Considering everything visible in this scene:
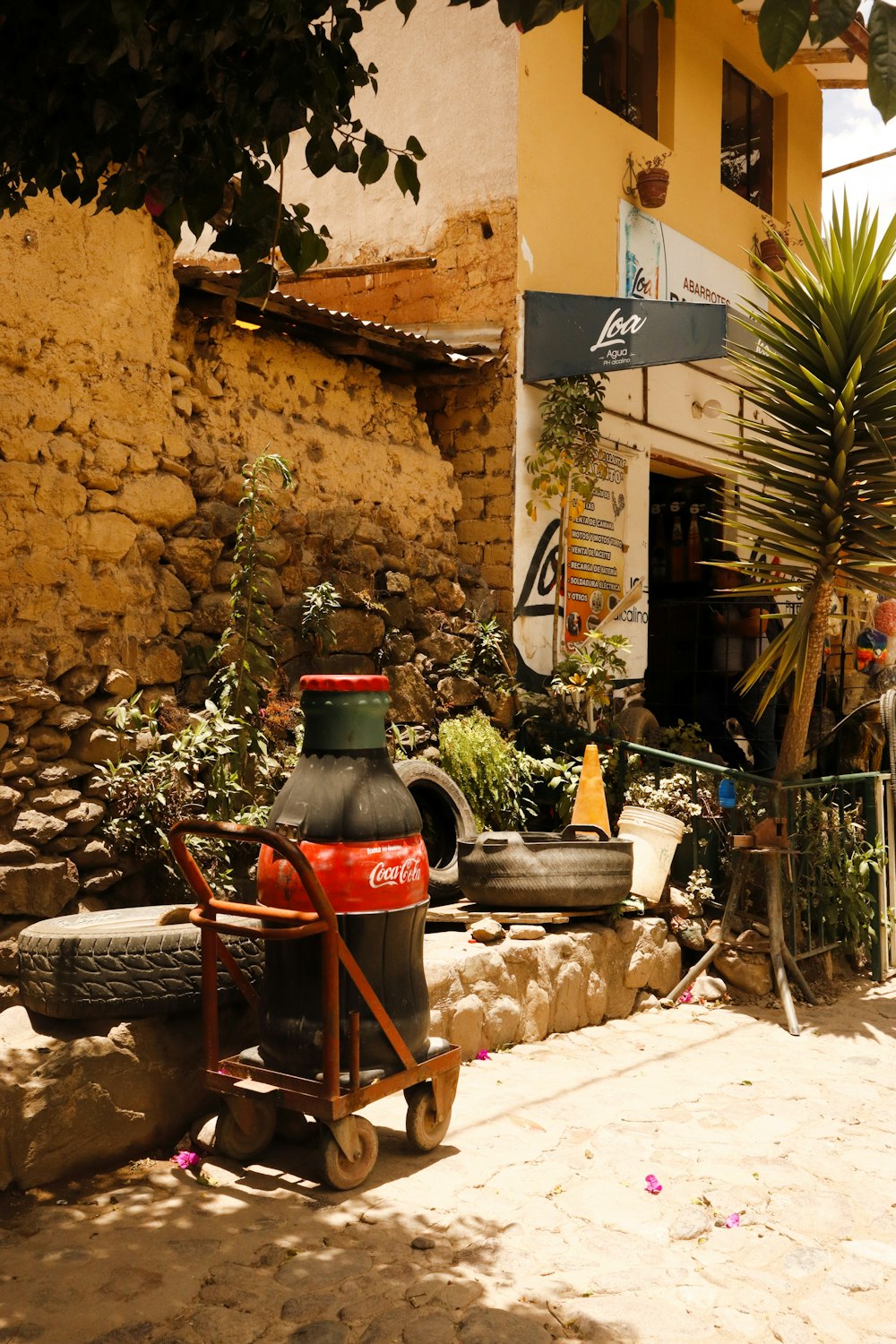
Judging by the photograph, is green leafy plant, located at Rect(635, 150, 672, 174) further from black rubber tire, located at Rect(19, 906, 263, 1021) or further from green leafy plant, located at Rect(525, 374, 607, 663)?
black rubber tire, located at Rect(19, 906, 263, 1021)

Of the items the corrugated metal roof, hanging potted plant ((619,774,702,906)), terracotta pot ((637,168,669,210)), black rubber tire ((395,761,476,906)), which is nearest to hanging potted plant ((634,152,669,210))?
terracotta pot ((637,168,669,210))

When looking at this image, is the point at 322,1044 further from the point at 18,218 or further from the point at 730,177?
the point at 730,177

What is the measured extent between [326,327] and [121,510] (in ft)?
6.00

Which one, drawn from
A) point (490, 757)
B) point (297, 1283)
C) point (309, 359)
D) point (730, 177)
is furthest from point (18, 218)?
point (730, 177)

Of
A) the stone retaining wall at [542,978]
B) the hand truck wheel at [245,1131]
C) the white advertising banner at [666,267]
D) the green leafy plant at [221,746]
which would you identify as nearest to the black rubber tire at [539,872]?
the stone retaining wall at [542,978]

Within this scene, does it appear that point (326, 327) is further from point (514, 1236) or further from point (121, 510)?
point (514, 1236)

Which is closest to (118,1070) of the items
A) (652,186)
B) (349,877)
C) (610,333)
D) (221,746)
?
(349,877)

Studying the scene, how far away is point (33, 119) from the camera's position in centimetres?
297

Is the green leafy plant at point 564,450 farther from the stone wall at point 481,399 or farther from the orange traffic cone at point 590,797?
the orange traffic cone at point 590,797

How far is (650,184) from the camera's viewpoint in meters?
9.00

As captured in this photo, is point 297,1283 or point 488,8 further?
point 488,8

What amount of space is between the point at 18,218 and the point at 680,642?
23.0ft

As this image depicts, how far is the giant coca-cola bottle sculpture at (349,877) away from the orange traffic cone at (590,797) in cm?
271

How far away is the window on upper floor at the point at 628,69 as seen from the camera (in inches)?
350
